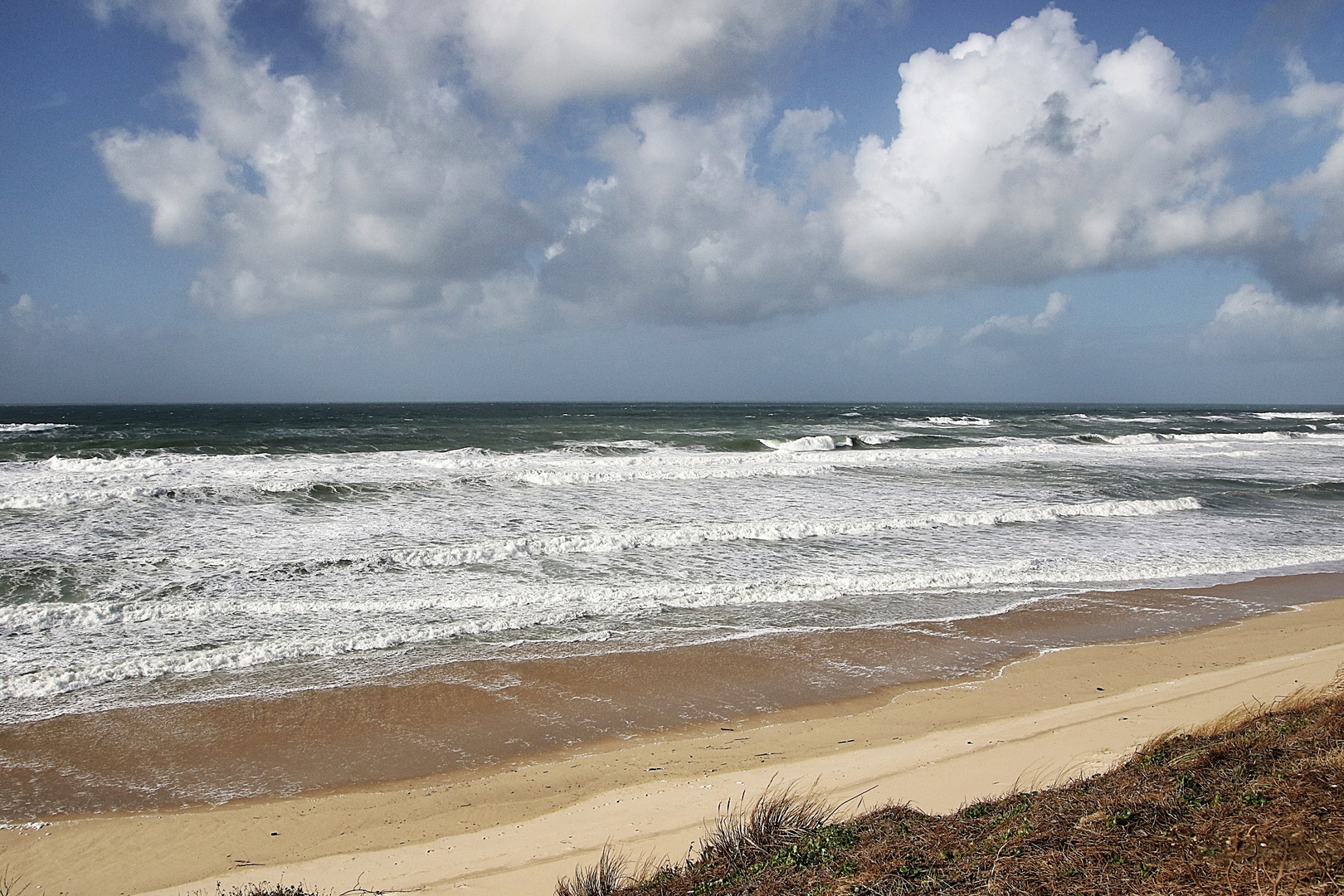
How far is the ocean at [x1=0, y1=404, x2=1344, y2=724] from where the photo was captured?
26.7 feet

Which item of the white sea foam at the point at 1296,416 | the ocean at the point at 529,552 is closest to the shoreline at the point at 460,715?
the ocean at the point at 529,552

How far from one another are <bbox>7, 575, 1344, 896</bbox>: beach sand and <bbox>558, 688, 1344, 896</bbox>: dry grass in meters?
1.02

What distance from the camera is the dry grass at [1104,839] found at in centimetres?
258

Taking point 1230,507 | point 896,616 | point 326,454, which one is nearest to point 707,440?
point 326,454

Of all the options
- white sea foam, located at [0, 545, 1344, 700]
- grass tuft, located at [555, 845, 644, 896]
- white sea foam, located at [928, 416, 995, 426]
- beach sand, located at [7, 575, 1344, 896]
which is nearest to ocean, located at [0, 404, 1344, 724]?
white sea foam, located at [0, 545, 1344, 700]

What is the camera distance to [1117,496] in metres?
19.3

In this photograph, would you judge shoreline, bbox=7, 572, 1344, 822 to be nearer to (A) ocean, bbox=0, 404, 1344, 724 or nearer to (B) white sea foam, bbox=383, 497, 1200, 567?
(A) ocean, bbox=0, 404, 1344, 724

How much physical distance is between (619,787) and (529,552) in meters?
7.75

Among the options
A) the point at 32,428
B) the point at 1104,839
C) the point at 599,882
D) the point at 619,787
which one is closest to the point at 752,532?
the point at 619,787

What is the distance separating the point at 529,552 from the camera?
12.5m

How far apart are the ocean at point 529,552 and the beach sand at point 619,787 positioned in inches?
61.0

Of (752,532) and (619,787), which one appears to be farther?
(752,532)

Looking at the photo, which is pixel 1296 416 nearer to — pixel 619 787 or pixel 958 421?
pixel 958 421

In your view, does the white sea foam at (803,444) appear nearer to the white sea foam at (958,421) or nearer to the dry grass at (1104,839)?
the white sea foam at (958,421)
